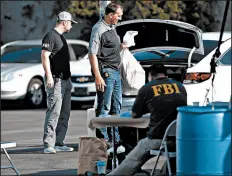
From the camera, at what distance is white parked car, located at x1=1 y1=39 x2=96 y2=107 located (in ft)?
67.1

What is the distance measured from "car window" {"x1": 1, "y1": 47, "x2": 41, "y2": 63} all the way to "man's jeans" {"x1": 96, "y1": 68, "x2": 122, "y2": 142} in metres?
10.7

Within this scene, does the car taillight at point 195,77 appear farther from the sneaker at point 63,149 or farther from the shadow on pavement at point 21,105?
the shadow on pavement at point 21,105

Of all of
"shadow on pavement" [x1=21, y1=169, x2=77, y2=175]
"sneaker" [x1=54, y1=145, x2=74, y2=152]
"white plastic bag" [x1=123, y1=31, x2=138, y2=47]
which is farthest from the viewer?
"sneaker" [x1=54, y1=145, x2=74, y2=152]

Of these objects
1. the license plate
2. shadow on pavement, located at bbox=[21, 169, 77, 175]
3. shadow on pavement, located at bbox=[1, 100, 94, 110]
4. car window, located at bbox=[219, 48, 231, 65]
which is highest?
car window, located at bbox=[219, 48, 231, 65]

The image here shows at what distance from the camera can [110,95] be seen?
11.3 metres

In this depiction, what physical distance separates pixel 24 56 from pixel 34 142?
851 centimetres

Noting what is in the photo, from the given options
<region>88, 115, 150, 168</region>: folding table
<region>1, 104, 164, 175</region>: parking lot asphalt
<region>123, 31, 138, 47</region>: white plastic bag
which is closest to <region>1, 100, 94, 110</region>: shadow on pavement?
<region>1, 104, 164, 175</region>: parking lot asphalt

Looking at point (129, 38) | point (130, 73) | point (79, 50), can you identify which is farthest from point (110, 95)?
point (79, 50)

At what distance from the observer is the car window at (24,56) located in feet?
72.5

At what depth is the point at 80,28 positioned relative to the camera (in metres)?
28.2

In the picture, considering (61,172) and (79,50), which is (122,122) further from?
(79,50)

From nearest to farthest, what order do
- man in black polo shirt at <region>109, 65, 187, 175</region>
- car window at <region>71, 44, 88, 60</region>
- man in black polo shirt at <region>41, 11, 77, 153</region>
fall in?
man in black polo shirt at <region>109, 65, 187, 175</region>
man in black polo shirt at <region>41, 11, 77, 153</region>
car window at <region>71, 44, 88, 60</region>

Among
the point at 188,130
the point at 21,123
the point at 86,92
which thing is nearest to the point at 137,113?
the point at 188,130

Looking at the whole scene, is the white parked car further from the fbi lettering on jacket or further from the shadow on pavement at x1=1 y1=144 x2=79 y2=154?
the fbi lettering on jacket
